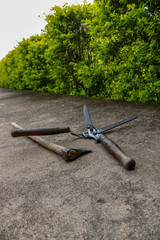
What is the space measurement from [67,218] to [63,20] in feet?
22.4

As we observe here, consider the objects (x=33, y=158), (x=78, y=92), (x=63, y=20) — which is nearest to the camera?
(x=33, y=158)

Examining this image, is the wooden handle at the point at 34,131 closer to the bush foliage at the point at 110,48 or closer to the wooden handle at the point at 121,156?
the wooden handle at the point at 121,156

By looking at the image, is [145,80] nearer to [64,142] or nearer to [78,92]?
[64,142]

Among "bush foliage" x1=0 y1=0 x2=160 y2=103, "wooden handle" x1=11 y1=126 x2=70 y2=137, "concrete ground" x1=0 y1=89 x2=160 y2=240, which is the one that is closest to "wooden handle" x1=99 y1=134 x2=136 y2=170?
"concrete ground" x1=0 y1=89 x2=160 y2=240

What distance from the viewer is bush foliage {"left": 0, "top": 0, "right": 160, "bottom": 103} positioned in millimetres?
4055

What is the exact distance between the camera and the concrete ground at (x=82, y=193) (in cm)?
125

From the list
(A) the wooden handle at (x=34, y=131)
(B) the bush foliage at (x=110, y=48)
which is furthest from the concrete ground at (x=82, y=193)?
(B) the bush foliage at (x=110, y=48)

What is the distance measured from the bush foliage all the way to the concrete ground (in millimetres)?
2080

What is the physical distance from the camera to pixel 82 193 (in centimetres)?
161

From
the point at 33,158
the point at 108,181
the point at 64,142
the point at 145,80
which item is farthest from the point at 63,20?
the point at 108,181

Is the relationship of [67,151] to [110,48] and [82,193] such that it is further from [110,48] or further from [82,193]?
[110,48]

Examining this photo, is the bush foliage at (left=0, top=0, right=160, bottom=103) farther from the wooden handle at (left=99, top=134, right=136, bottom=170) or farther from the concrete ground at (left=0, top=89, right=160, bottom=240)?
the wooden handle at (left=99, top=134, right=136, bottom=170)

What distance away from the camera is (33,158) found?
2383 millimetres

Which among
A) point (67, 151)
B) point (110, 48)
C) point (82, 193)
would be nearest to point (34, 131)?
point (67, 151)
